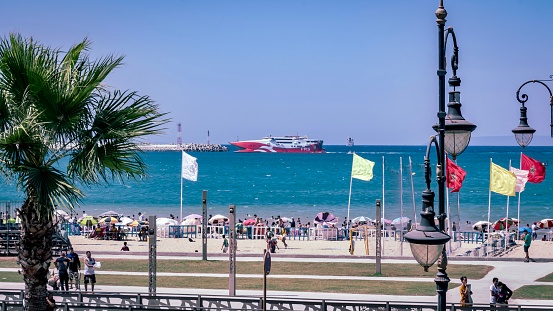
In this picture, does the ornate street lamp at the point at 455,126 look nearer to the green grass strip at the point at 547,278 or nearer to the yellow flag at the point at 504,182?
the green grass strip at the point at 547,278

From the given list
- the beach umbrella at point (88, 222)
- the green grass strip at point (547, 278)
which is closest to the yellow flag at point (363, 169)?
the green grass strip at point (547, 278)

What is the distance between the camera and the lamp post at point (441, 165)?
42.7 ft

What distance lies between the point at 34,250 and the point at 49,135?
2.01 metres

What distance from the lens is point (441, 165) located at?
44.8ft

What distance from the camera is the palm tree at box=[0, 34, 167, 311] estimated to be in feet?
52.0

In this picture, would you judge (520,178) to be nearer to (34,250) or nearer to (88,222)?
(88,222)

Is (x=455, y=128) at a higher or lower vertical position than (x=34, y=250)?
higher

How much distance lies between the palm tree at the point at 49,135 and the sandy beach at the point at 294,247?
25.6 m

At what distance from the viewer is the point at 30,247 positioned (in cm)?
1592

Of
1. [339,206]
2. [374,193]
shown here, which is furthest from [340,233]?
[374,193]

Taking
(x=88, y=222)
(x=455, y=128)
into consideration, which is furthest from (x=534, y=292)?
(x=88, y=222)

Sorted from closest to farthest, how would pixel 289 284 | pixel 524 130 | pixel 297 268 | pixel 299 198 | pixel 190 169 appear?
pixel 524 130
pixel 289 284
pixel 297 268
pixel 190 169
pixel 299 198

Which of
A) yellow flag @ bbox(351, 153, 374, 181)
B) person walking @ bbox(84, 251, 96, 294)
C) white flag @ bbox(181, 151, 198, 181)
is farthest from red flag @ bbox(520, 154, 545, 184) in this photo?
person walking @ bbox(84, 251, 96, 294)

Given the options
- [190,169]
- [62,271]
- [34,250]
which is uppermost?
[190,169]
